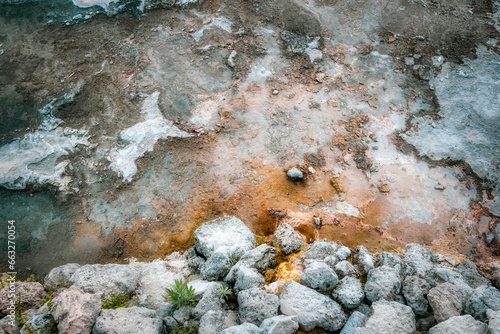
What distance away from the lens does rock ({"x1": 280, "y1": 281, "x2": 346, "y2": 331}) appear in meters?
2.89

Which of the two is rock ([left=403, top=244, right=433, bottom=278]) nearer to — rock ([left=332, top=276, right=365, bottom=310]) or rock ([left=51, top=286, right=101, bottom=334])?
rock ([left=332, top=276, right=365, bottom=310])

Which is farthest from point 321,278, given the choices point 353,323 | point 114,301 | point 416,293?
point 114,301

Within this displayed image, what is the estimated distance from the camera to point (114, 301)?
3.44 metres

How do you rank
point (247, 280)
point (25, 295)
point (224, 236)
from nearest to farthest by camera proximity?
point (247, 280)
point (25, 295)
point (224, 236)

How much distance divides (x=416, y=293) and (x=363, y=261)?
69 cm

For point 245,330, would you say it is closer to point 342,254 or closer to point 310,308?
point 310,308

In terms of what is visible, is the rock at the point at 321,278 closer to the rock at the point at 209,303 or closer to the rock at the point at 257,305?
the rock at the point at 257,305

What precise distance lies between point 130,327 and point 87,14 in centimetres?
658

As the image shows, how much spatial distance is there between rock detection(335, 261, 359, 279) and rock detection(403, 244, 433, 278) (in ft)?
2.38

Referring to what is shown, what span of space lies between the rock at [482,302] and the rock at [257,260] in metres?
2.01

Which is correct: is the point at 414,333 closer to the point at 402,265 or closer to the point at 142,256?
the point at 402,265

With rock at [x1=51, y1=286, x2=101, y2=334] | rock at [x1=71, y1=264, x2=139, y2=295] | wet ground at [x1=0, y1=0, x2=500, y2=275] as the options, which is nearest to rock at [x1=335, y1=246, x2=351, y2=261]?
wet ground at [x1=0, y1=0, x2=500, y2=275]

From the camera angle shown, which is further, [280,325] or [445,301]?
[445,301]

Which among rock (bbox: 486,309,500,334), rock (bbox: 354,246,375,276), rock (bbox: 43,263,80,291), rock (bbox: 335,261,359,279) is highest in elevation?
rock (bbox: 486,309,500,334)
